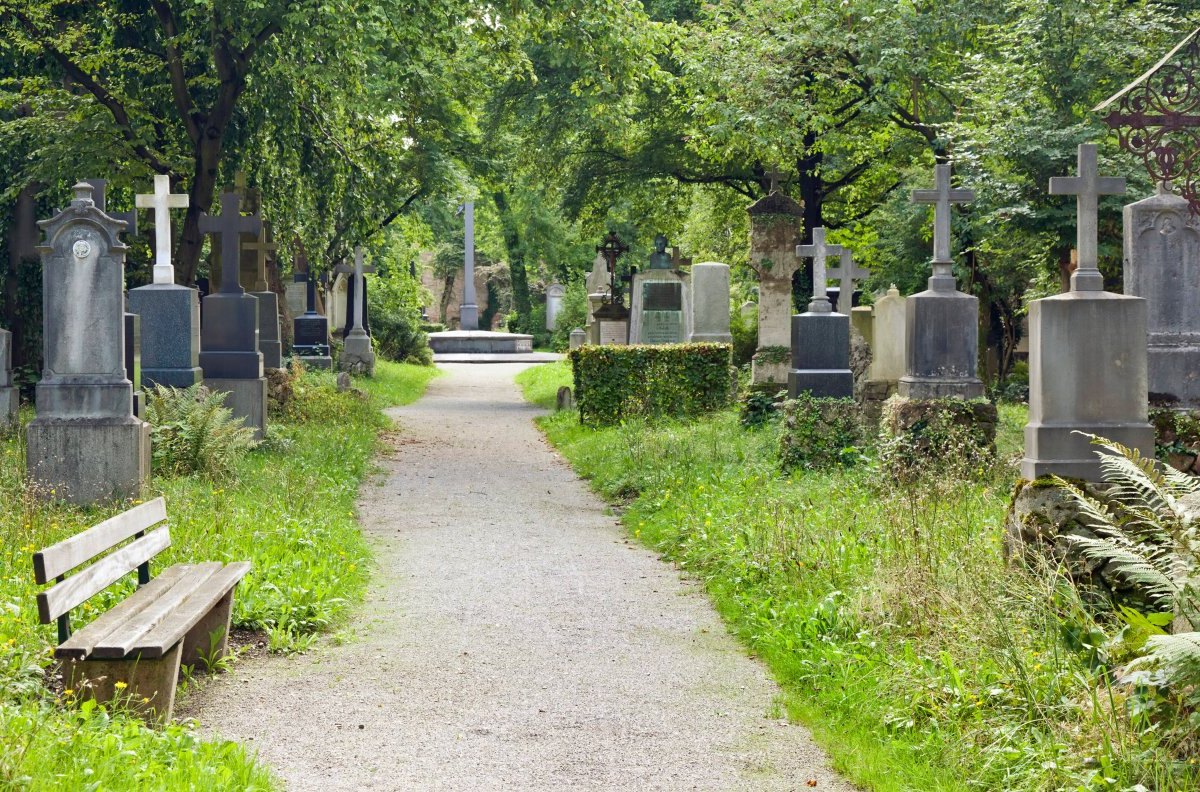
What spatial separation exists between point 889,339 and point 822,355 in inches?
38.4

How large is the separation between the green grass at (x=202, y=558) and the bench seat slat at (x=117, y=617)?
21 cm

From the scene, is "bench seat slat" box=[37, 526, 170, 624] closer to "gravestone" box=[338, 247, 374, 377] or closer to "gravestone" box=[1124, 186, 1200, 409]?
"gravestone" box=[1124, 186, 1200, 409]

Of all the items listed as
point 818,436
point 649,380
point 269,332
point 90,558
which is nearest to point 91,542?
point 90,558

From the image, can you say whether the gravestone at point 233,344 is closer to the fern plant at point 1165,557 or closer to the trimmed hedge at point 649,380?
the trimmed hedge at point 649,380

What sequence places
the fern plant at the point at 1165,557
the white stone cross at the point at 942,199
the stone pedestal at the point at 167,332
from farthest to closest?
the stone pedestal at the point at 167,332 → the white stone cross at the point at 942,199 → the fern plant at the point at 1165,557

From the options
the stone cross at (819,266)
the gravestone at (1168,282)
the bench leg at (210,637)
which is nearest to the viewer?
the bench leg at (210,637)

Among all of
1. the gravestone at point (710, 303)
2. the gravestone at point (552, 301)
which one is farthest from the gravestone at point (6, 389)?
the gravestone at point (552, 301)

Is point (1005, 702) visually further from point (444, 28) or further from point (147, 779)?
point (444, 28)

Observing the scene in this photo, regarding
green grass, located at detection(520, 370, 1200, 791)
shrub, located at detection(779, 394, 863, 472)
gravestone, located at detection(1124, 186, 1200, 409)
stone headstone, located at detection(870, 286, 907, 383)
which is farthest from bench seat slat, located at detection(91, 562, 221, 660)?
stone headstone, located at detection(870, 286, 907, 383)

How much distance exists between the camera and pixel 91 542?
18.0 ft

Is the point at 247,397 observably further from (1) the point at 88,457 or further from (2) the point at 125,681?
(2) the point at 125,681

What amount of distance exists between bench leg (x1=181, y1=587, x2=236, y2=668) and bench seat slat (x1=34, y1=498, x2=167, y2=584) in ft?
1.63

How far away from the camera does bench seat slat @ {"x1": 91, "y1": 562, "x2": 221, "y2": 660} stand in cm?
494

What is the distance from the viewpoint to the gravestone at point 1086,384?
7.53m
